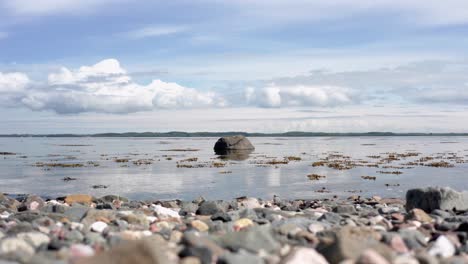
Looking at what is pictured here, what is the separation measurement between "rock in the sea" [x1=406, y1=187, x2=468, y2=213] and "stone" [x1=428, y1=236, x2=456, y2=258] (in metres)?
6.22

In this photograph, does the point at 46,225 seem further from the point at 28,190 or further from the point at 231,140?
the point at 231,140

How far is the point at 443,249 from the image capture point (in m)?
7.87

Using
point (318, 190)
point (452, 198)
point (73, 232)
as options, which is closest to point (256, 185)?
point (318, 190)

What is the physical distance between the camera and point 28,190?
88.4 feet

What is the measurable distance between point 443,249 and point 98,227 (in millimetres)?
5748

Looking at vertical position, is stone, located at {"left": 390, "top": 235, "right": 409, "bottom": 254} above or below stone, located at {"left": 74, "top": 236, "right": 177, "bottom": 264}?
below

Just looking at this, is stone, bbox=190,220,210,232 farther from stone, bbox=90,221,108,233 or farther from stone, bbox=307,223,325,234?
stone, bbox=307,223,325,234

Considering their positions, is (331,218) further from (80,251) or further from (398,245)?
(80,251)

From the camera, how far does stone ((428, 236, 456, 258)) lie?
7704 millimetres

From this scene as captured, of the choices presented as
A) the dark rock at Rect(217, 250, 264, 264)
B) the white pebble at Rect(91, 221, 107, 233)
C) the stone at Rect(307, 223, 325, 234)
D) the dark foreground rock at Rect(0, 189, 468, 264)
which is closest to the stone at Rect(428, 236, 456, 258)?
the dark foreground rock at Rect(0, 189, 468, 264)

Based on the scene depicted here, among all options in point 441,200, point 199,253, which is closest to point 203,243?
point 199,253

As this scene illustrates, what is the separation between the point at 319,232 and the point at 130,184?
21.8m

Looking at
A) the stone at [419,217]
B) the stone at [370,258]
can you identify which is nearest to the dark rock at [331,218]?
the stone at [419,217]

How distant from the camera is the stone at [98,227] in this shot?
378 inches
